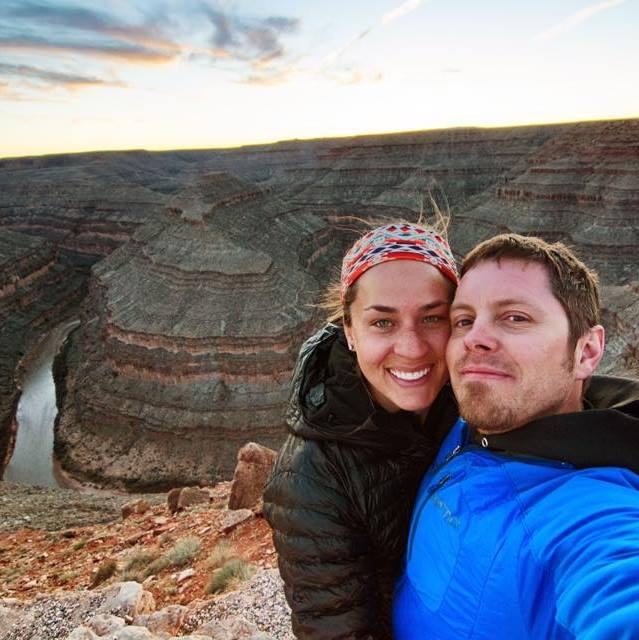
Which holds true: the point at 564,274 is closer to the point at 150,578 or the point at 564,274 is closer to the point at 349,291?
the point at 349,291

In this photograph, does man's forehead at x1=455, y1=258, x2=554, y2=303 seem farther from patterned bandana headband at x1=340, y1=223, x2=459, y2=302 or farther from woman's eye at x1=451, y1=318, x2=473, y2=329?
patterned bandana headband at x1=340, y1=223, x2=459, y2=302

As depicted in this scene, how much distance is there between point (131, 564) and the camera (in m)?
7.18

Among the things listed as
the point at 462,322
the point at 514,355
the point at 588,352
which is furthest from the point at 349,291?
the point at 588,352

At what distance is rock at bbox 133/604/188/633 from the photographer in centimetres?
495

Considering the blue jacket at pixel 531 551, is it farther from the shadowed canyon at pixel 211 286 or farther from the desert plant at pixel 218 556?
the shadowed canyon at pixel 211 286

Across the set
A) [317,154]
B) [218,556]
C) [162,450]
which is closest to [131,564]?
[218,556]

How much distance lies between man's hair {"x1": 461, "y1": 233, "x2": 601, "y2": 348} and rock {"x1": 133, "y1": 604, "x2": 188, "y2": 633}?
4.88m

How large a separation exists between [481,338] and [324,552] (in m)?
1.23

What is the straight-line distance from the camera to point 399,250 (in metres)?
2.50

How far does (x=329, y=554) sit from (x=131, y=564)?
613 cm

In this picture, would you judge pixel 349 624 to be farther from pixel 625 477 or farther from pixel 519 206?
pixel 519 206

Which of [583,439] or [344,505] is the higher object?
[583,439]

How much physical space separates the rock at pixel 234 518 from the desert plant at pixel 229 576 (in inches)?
60.1

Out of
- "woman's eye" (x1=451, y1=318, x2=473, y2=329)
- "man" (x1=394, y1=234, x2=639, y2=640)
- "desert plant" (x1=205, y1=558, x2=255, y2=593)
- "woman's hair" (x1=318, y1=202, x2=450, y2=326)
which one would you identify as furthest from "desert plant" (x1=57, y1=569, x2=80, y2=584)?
"woman's eye" (x1=451, y1=318, x2=473, y2=329)
